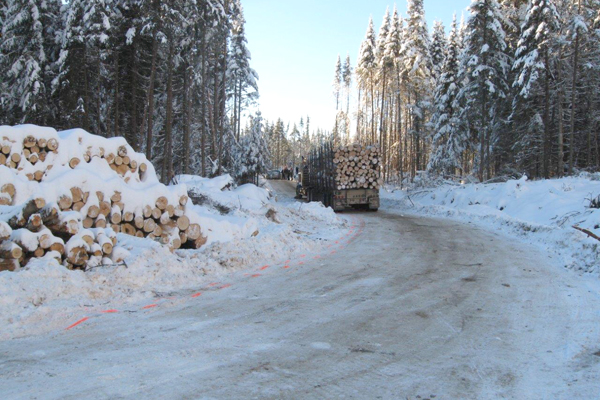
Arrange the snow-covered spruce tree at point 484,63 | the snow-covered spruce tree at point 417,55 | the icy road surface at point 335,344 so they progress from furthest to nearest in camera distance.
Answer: the snow-covered spruce tree at point 417,55
the snow-covered spruce tree at point 484,63
the icy road surface at point 335,344

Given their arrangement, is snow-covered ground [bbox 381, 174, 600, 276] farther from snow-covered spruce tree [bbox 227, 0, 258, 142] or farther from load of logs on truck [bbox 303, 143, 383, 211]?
snow-covered spruce tree [bbox 227, 0, 258, 142]

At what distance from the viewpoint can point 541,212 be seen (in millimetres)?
13531

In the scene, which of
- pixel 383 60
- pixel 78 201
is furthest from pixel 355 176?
pixel 383 60

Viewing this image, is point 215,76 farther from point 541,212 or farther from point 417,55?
point 541,212

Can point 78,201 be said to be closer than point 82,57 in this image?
Yes

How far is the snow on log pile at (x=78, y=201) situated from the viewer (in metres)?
5.93

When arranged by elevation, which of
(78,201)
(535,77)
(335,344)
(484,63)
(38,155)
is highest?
(484,63)

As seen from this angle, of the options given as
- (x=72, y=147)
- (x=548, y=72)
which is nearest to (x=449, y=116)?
(x=548, y=72)

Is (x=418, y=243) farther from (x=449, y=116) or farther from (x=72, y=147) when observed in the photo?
(x=449, y=116)

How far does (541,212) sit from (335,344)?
39.5ft

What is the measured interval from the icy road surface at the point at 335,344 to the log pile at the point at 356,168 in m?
14.4

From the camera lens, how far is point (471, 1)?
88.3 feet

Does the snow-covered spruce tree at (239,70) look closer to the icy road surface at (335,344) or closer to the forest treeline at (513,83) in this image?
the forest treeline at (513,83)

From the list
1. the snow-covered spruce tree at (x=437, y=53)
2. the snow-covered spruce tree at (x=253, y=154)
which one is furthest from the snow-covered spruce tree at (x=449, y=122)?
the snow-covered spruce tree at (x=253, y=154)
